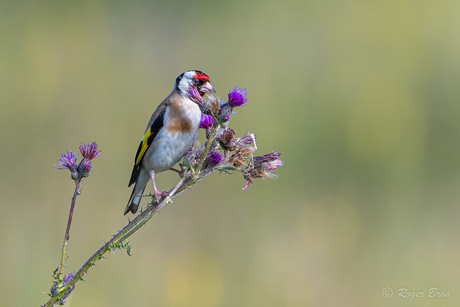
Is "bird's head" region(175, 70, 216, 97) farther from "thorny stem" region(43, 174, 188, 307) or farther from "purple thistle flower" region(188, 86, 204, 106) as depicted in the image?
"thorny stem" region(43, 174, 188, 307)

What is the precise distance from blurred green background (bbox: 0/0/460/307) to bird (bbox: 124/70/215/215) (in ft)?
6.39

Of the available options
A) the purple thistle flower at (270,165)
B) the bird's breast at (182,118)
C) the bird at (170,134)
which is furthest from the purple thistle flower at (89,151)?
the bird's breast at (182,118)

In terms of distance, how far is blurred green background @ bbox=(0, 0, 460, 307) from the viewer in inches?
217

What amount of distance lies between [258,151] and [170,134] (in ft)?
8.91

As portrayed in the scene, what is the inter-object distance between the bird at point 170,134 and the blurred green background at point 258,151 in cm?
195

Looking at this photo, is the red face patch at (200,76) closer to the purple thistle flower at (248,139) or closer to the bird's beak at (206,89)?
the bird's beak at (206,89)

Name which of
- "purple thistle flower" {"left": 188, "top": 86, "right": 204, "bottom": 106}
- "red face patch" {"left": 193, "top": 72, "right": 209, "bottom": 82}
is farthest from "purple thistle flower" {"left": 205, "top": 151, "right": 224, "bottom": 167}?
"red face patch" {"left": 193, "top": 72, "right": 209, "bottom": 82}

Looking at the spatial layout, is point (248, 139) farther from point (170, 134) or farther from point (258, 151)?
point (258, 151)

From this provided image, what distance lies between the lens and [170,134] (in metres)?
3.76

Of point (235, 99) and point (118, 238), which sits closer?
point (118, 238)

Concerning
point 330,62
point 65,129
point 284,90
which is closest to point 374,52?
point 330,62

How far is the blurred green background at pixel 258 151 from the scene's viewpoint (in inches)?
217

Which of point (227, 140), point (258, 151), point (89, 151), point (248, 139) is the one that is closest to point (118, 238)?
point (89, 151)

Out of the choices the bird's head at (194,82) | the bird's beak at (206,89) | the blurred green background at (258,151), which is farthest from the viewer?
the blurred green background at (258,151)
